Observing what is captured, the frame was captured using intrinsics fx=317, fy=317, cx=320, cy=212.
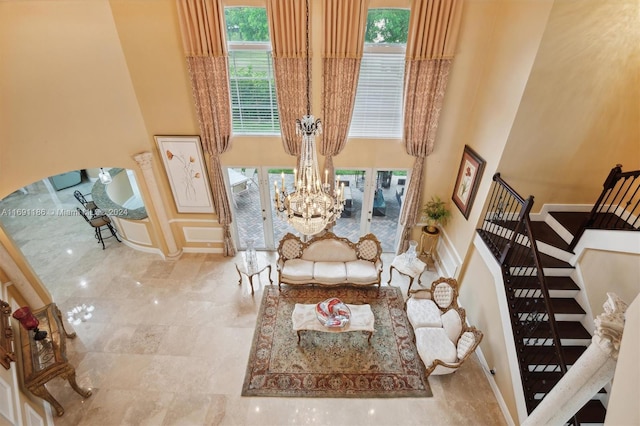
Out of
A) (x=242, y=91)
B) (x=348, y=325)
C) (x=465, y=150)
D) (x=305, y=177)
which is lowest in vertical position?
(x=348, y=325)

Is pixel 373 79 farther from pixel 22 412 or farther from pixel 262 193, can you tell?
pixel 22 412

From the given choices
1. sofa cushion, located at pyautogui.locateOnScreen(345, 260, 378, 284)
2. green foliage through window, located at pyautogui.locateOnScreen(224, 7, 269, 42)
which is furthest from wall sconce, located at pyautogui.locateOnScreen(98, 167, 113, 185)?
sofa cushion, located at pyautogui.locateOnScreen(345, 260, 378, 284)

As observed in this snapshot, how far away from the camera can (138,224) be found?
7.04 m

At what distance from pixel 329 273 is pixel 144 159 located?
13.4 ft

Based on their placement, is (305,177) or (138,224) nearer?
(305,177)

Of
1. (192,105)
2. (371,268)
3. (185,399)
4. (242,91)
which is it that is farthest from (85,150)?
(371,268)

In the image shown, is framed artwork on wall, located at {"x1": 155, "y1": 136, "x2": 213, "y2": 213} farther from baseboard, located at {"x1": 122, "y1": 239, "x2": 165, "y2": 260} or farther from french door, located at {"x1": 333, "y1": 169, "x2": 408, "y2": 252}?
french door, located at {"x1": 333, "y1": 169, "x2": 408, "y2": 252}

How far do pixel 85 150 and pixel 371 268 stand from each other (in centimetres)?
555

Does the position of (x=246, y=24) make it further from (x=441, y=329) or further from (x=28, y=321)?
(x=441, y=329)

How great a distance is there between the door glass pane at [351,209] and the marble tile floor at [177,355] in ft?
3.79

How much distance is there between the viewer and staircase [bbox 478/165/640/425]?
3.95m

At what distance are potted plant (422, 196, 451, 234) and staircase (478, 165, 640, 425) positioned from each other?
1.21 meters

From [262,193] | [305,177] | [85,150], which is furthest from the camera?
[262,193]

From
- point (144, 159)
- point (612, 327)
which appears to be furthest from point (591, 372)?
point (144, 159)
